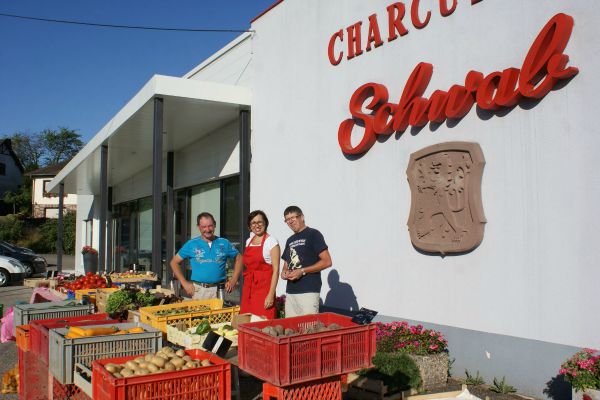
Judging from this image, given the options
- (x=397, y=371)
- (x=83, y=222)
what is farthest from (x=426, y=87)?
(x=83, y=222)

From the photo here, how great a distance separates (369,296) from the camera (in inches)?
290

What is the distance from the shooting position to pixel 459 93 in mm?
6098

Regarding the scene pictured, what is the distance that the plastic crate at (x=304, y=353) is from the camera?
3.46 meters

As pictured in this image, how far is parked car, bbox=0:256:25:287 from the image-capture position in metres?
19.8

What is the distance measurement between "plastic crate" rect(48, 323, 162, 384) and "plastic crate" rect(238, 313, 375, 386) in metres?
0.80

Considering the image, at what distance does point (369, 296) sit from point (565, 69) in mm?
3617

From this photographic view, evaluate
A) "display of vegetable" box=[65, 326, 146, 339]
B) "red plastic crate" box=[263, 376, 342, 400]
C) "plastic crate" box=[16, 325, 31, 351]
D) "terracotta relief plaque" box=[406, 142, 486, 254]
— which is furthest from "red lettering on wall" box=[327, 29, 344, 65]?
"red plastic crate" box=[263, 376, 342, 400]

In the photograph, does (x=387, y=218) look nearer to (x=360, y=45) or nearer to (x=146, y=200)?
(x=360, y=45)

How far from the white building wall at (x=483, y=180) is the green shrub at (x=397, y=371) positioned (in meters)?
0.87

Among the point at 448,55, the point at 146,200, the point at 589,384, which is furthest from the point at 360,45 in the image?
the point at 146,200

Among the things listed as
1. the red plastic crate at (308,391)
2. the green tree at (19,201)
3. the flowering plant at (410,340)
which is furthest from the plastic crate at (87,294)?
the green tree at (19,201)

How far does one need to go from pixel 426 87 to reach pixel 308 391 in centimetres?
417

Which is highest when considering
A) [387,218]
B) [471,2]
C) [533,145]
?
[471,2]

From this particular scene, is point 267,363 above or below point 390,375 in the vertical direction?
above
